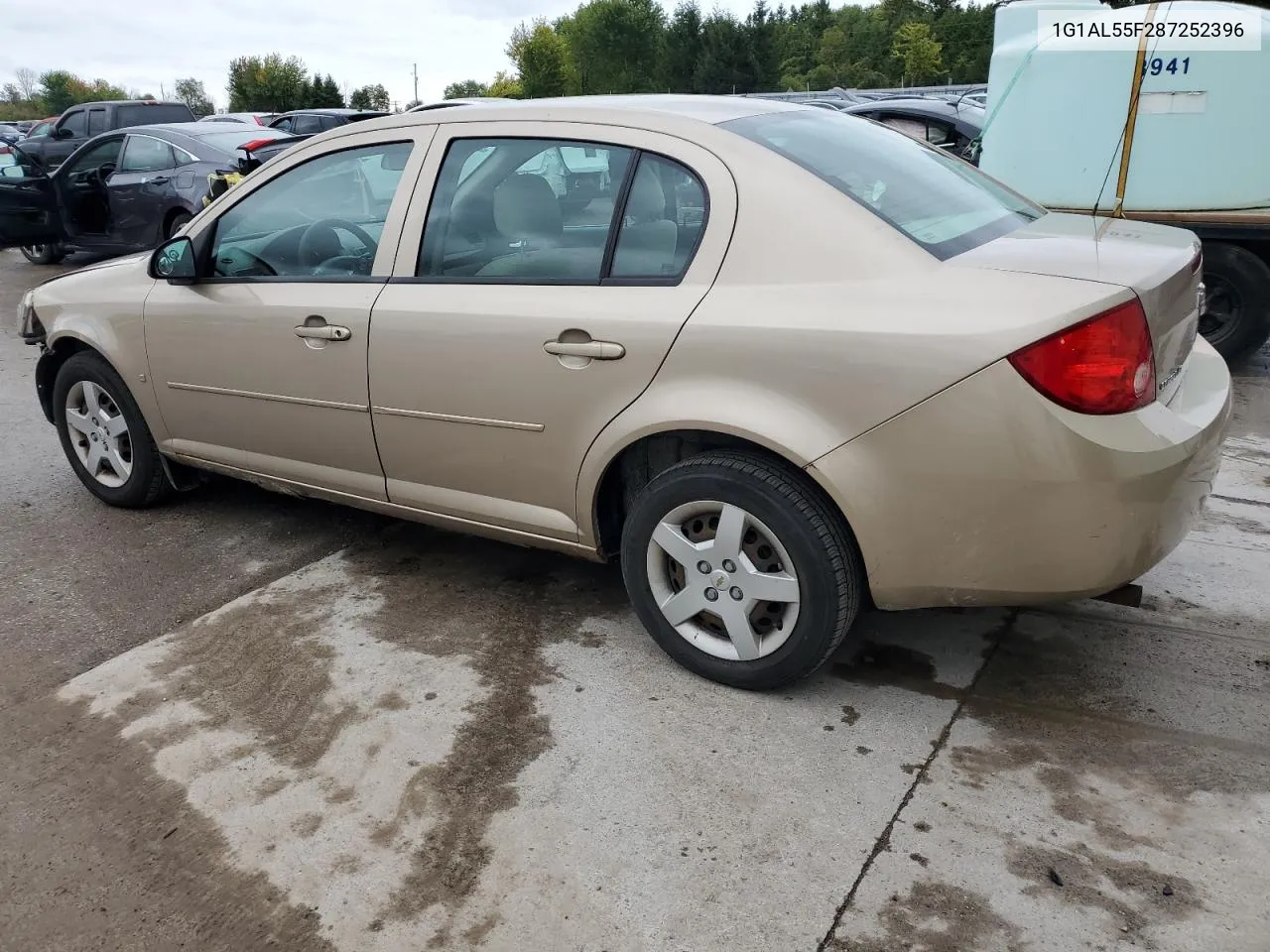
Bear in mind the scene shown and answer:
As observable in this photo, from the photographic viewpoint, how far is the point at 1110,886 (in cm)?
226

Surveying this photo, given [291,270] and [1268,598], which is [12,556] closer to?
[291,270]

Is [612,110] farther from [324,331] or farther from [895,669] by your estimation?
[895,669]

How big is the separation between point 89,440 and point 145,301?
881 millimetres

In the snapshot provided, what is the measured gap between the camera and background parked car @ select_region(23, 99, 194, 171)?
16391 millimetres

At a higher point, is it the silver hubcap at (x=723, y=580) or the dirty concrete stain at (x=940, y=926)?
the silver hubcap at (x=723, y=580)

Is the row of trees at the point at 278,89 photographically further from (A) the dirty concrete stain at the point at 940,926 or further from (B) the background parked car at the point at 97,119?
(A) the dirty concrete stain at the point at 940,926

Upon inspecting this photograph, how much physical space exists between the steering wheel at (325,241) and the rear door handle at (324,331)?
26 centimetres

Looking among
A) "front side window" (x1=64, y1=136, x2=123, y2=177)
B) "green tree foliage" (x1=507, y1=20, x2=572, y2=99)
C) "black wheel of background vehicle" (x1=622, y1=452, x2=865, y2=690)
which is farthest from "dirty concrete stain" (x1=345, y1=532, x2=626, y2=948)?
"green tree foliage" (x1=507, y1=20, x2=572, y2=99)

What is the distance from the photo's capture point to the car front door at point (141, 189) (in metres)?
10.6

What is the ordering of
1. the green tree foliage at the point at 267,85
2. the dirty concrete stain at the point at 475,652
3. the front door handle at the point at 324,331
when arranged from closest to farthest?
the dirty concrete stain at the point at 475,652 < the front door handle at the point at 324,331 < the green tree foliage at the point at 267,85

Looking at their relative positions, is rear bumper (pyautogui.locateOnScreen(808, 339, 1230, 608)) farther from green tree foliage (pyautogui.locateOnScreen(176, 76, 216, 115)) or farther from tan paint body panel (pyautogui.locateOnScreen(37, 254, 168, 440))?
green tree foliage (pyautogui.locateOnScreen(176, 76, 216, 115))

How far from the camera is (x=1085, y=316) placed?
244cm

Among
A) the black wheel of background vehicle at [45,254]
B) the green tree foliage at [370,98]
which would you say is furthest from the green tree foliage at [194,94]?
the black wheel of background vehicle at [45,254]

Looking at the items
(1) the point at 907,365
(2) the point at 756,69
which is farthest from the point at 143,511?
(2) the point at 756,69
